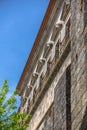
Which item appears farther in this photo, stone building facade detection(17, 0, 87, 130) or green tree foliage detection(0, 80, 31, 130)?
green tree foliage detection(0, 80, 31, 130)

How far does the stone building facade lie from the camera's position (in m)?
9.53

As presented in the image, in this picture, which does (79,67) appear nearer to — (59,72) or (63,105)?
(63,105)

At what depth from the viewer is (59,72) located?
17188mm

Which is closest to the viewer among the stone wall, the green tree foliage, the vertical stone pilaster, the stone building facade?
the vertical stone pilaster

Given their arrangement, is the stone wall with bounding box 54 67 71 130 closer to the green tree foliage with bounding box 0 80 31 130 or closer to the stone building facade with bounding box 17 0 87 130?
the stone building facade with bounding box 17 0 87 130

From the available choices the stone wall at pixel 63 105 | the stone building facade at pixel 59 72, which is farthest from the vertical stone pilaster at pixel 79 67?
the stone wall at pixel 63 105

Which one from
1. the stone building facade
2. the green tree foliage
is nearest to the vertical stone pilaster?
the stone building facade

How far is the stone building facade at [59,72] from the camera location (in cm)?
953

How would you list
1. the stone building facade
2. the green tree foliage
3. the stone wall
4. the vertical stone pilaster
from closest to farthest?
the vertical stone pilaster, the stone building facade, the stone wall, the green tree foliage

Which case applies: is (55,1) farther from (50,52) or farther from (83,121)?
(83,121)

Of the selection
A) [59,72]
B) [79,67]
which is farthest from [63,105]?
[59,72]

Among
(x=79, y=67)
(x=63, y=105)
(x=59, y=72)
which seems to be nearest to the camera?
(x=79, y=67)

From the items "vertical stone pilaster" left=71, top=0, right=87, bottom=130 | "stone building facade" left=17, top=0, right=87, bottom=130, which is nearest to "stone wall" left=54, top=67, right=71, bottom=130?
"stone building facade" left=17, top=0, right=87, bottom=130

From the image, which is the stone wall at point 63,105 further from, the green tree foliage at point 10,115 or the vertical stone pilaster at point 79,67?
the green tree foliage at point 10,115
